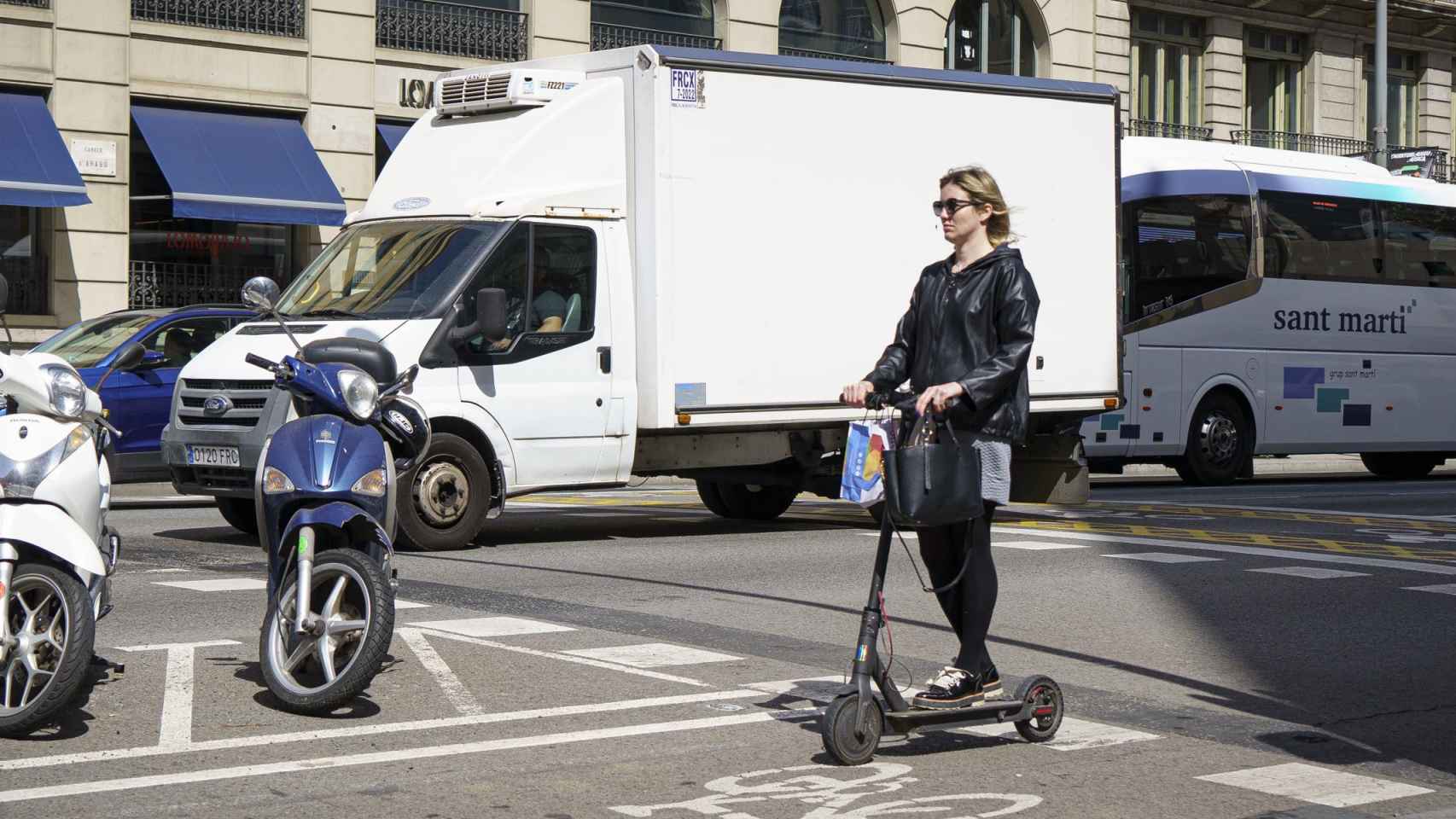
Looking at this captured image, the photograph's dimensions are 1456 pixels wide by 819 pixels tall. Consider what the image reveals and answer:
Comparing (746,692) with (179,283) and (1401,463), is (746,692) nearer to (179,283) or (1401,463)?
(179,283)

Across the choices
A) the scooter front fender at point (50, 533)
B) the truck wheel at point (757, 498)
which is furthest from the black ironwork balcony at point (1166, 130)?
the scooter front fender at point (50, 533)

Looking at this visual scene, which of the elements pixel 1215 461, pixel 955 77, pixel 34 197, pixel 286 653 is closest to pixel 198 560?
pixel 286 653

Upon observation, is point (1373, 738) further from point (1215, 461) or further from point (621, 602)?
point (1215, 461)

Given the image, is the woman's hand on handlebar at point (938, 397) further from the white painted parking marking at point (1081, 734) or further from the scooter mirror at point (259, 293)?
the scooter mirror at point (259, 293)

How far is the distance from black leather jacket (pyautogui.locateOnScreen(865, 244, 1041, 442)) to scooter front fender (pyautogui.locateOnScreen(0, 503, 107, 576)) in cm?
249

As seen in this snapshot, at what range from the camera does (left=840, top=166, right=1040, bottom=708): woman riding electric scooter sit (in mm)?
5984

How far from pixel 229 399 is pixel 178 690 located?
5055 millimetres

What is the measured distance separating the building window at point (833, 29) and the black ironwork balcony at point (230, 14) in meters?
7.82

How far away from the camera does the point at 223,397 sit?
38.7 feet

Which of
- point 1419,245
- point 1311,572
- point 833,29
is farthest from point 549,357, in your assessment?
point 833,29

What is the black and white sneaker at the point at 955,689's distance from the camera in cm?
593

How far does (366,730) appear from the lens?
629 cm

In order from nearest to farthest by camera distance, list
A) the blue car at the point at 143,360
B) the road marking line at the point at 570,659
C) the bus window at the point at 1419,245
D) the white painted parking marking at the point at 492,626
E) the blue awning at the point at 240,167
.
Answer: the road marking line at the point at 570,659 → the white painted parking marking at the point at 492,626 → the blue car at the point at 143,360 → the blue awning at the point at 240,167 → the bus window at the point at 1419,245

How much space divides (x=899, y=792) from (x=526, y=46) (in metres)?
22.3
